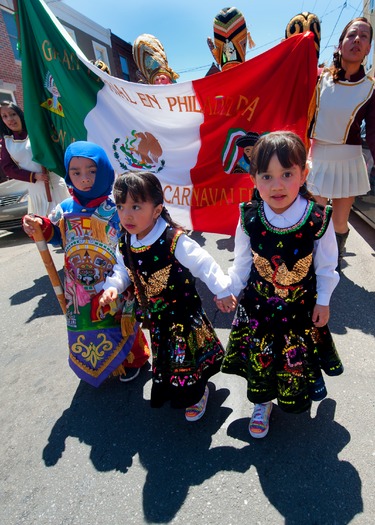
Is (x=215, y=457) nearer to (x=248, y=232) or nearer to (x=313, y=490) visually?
(x=313, y=490)

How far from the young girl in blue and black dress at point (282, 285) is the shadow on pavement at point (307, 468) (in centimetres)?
9

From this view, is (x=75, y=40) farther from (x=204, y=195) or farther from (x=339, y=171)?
(x=339, y=171)

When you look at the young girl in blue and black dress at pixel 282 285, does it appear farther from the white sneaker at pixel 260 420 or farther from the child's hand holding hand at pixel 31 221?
the child's hand holding hand at pixel 31 221

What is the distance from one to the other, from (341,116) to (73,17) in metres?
17.5

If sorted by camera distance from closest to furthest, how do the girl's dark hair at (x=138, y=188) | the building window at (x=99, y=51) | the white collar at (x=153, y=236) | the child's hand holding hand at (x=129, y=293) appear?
the girl's dark hair at (x=138, y=188), the white collar at (x=153, y=236), the child's hand holding hand at (x=129, y=293), the building window at (x=99, y=51)

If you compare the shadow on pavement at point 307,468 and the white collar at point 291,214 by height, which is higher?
the white collar at point 291,214

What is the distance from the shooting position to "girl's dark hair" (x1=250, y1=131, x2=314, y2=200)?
4.48ft

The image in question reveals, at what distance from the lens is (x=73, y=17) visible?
15.5 m

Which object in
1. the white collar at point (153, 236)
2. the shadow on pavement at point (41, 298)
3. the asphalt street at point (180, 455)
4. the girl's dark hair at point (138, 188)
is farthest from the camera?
the shadow on pavement at point (41, 298)

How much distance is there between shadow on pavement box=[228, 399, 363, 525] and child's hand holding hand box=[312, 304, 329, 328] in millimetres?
609

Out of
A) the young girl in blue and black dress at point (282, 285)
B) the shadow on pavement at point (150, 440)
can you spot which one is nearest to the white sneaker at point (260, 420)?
the young girl in blue and black dress at point (282, 285)

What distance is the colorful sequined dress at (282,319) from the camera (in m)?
1.51

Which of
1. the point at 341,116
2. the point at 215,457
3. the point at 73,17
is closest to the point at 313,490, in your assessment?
the point at 215,457

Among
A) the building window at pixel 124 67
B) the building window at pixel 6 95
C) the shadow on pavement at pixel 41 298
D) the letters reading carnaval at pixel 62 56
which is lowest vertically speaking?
the shadow on pavement at pixel 41 298
